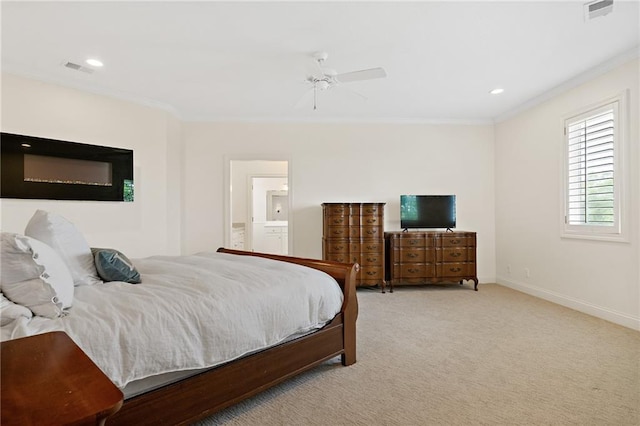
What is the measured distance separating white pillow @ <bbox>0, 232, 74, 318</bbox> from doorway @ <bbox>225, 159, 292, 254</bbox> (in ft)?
20.5

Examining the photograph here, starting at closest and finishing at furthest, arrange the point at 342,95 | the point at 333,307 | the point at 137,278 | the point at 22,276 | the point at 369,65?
the point at 22,276
the point at 137,278
the point at 333,307
the point at 369,65
the point at 342,95

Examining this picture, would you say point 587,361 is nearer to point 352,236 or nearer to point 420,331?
point 420,331

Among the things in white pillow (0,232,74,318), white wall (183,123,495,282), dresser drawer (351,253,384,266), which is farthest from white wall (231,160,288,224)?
white pillow (0,232,74,318)

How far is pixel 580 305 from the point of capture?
3.90 metres

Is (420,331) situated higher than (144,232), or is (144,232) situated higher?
(144,232)

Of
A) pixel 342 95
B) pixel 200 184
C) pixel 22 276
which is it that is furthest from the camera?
pixel 200 184

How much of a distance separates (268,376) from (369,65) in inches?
121

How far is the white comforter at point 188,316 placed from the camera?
54.8 inches

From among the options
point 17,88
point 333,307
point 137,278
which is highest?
point 17,88

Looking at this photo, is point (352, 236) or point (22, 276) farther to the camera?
point (352, 236)

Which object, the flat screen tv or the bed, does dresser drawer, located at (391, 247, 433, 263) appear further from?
the bed

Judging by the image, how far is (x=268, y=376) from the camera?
1.99 meters

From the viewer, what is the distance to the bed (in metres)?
1.41

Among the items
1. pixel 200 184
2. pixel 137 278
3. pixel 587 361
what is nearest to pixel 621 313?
pixel 587 361
